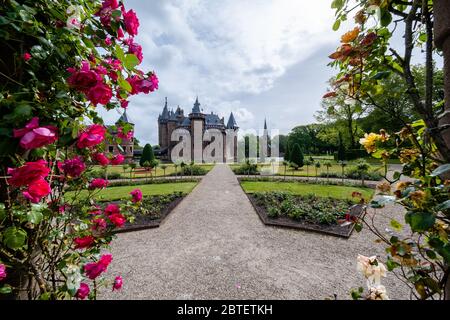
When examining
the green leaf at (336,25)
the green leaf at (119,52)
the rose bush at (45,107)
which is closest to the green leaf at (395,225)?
the green leaf at (336,25)

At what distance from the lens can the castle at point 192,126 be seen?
1732 inches

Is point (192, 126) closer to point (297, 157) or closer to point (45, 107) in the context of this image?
point (297, 157)

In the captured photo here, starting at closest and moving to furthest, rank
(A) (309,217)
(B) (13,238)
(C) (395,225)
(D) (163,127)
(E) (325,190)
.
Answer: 1. (B) (13,238)
2. (C) (395,225)
3. (A) (309,217)
4. (E) (325,190)
5. (D) (163,127)

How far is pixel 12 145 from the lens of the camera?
31.0 inches

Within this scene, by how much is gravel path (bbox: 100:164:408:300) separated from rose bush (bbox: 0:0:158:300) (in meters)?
2.58

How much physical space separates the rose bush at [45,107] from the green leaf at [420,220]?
1384mm

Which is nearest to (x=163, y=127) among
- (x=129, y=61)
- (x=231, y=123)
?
(x=231, y=123)

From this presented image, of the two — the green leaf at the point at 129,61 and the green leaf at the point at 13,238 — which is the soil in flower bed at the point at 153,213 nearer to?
the green leaf at the point at 13,238

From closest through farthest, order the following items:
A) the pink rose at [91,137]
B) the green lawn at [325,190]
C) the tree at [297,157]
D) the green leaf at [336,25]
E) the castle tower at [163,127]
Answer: the pink rose at [91,137] → the green leaf at [336,25] → the green lawn at [325,190] → the tree at [297,157] → the castle tower at [163,127]

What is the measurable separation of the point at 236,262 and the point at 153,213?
14.3 feet

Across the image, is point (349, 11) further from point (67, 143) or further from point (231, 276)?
point (231, 276)

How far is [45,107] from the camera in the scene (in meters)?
0.91
